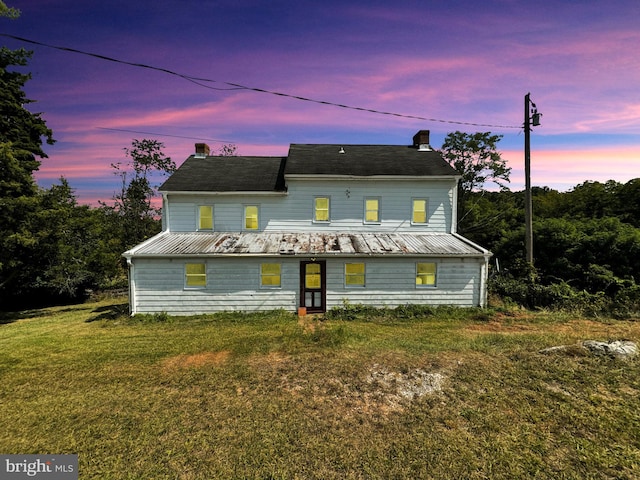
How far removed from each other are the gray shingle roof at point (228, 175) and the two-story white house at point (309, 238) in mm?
64

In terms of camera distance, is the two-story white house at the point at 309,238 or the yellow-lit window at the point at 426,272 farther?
the yellow-lit window at the point at 426,272

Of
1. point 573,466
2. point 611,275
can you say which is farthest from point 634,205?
point 573,466

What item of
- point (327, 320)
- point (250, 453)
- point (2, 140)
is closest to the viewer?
point (250, 453)

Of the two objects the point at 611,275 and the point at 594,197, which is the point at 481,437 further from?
the point at 594,197

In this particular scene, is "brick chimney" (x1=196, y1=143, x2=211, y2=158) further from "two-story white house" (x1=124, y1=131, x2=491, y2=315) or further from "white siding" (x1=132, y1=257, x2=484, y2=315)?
"white siding" (x1=132, y1=257, x2=484, y2=315)

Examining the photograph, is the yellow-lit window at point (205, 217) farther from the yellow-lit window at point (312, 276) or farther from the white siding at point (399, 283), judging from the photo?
the white siding at point (399, 283)

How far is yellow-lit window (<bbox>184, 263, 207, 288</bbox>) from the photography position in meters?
13.0

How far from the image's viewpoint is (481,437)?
503 cm

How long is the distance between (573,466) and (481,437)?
4.15 ft

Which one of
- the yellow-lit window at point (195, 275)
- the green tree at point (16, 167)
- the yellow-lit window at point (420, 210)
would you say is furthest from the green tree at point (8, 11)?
the yellow-lit window at point (420, 210)

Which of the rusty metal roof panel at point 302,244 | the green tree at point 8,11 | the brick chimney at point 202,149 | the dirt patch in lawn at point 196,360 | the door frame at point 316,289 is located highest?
the green tree at point 8,11

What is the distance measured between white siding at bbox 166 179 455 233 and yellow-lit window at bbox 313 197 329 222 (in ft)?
0.93

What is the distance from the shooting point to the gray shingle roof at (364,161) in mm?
15695

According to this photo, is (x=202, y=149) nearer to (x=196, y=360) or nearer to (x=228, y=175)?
(x=228, y=175)
